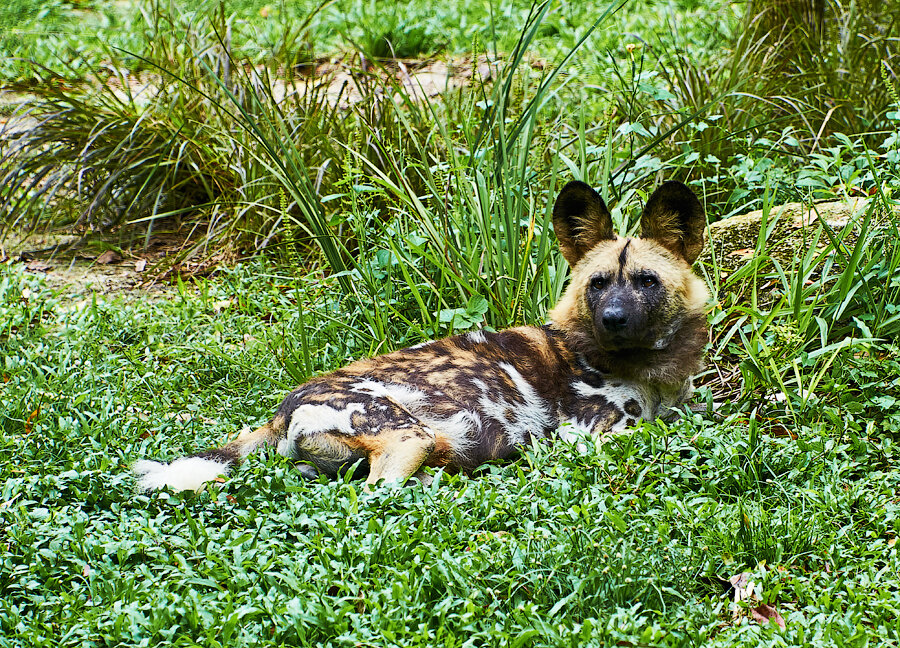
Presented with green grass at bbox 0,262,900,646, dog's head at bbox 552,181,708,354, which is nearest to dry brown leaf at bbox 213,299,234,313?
green grass at bbox 0,262,900,646

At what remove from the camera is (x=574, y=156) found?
5.59 meters

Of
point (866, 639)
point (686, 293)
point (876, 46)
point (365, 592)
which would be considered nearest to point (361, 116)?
point (686, 293)

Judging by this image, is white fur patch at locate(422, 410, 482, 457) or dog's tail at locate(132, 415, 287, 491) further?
white fur patch at locate(422, 410, 482, 457)

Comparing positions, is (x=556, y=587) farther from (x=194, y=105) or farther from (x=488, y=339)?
(x=194, y=105)

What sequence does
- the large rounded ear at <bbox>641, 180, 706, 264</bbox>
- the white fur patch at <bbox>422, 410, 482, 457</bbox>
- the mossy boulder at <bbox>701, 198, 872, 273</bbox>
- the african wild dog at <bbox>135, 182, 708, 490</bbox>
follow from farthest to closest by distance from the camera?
the mossy boulder at <bbox>701, 198, 872, 273</bbox>
the large rounded ear at <bbox>641, 180, 706, 264</bbox>
the white fur patch at <bbox>422, 410, 482, 457</bbox>
the african wild dog at <bbox>135, 182, 708, 490</bbox>

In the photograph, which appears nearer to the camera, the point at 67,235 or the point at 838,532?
the point at 838,532

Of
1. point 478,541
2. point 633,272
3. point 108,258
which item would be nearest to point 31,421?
point 478,541

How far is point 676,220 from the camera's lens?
379cm

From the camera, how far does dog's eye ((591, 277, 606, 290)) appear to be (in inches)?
149

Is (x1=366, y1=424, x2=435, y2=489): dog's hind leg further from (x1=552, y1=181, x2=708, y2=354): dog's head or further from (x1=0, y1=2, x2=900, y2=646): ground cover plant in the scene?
(x1=552, y1=181, x2=708, y2=354): dog's head

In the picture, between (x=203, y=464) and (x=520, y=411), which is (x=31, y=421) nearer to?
(x=203, y=464)

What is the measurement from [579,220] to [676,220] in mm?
411

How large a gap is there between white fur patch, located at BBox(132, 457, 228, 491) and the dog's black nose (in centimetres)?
158

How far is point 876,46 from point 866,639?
16.2ft
